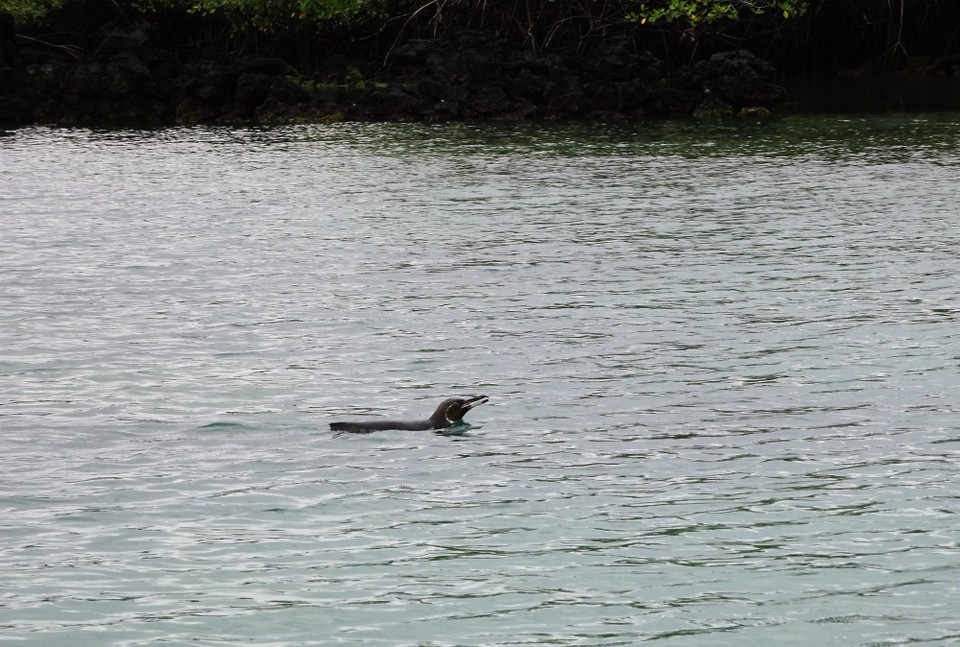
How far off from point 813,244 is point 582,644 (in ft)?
43.4

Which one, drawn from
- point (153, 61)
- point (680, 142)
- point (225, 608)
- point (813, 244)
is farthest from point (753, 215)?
point (153, 61)

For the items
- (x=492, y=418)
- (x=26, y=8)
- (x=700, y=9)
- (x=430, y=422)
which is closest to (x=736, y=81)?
(x=700, y=9)

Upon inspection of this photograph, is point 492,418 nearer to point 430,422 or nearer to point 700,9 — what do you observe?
point 430,422

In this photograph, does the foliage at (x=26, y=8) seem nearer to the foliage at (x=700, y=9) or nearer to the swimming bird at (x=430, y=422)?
the foliage at (x=700, y=9)

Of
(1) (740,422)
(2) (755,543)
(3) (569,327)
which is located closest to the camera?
(2) (755,543)

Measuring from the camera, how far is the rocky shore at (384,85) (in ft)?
126

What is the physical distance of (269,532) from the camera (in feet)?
30.3

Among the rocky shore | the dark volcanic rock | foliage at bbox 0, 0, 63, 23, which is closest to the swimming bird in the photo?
the rocky shore

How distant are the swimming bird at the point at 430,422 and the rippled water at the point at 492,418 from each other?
10 cm

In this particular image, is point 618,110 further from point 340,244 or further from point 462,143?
point 340,244

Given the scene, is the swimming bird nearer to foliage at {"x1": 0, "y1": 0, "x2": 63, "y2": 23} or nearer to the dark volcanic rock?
the dark volcanic rock

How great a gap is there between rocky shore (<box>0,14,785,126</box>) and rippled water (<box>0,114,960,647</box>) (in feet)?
43.2

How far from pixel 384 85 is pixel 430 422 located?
103 feet

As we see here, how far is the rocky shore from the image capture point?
38469 millimetres
